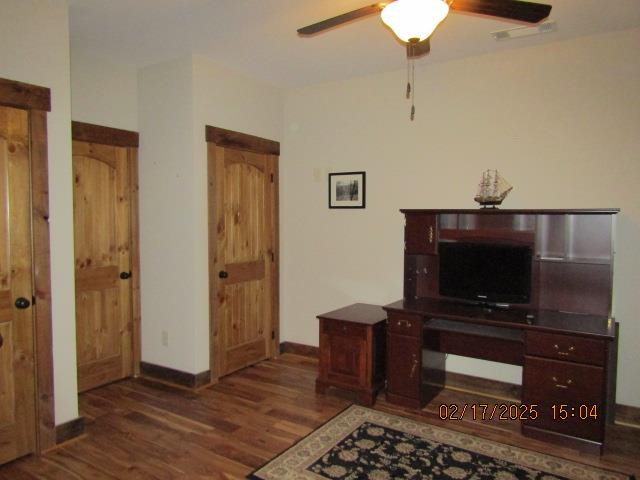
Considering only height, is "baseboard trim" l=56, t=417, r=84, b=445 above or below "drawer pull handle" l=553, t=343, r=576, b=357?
below

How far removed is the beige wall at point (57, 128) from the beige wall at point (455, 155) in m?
2.24

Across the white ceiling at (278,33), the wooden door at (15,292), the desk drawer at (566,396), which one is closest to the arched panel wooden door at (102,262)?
the white ceiling at (278,33)

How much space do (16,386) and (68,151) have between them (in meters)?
1.43

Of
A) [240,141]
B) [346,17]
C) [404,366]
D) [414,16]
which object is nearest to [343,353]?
[404,366]

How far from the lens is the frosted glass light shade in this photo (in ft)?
5.95

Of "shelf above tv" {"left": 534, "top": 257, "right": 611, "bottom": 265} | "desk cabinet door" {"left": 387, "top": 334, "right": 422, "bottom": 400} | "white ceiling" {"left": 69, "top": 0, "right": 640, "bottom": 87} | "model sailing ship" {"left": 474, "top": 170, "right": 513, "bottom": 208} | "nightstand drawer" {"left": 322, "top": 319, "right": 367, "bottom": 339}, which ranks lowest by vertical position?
"desk cabinet door" {"left": 387, "top": 334, "right": 422, "bottom": 400}

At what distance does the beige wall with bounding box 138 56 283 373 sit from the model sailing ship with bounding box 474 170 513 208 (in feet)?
7.19

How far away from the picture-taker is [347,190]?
173 inches

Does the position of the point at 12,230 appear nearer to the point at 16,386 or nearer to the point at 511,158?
the point at 16,386

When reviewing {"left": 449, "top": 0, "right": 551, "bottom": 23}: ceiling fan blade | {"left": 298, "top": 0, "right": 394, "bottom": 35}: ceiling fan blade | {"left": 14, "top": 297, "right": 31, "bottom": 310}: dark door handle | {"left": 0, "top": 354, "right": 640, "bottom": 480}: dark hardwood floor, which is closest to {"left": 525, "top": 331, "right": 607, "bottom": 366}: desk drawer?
{"left": 0, "top": 354, "right": 640, "bottom": 480}: dark hardwood floor

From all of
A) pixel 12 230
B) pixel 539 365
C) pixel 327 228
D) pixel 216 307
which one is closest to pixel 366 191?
pixel 327 228

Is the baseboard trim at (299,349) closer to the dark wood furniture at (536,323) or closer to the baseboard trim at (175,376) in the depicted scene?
the baseboard trim at (175,376)

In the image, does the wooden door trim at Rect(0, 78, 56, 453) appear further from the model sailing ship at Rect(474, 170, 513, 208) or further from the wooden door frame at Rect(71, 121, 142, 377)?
the model sailing ship at Rect(474, 170, 513, 208)

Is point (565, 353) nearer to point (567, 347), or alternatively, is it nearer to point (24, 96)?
point (567, 347)
